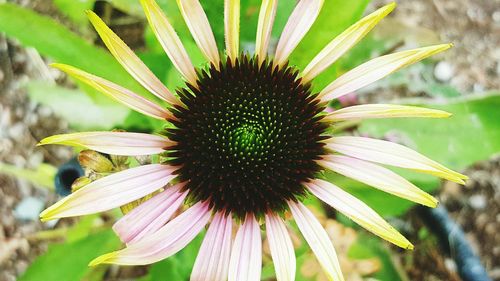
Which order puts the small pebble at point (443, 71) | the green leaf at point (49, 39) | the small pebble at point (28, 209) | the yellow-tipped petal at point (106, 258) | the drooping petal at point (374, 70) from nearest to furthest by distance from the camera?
the yellow-tipped petal at point (106, 258), the drooping petal at point (374, 70), the green leaf at point (49, 39), the small pebble at point (28, 209), the small pebble at point (443, 71)

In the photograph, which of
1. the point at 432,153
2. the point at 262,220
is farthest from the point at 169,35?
the point at 432,153

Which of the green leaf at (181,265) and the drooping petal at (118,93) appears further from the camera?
the green leaf at (181,265)

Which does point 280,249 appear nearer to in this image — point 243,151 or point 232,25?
point 243,151

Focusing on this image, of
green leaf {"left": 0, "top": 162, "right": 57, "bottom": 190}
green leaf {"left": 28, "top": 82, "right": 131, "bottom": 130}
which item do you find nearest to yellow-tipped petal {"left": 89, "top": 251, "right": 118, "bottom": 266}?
green leaf {"left": 28, "top": 82, "right": 131, "bottom": 130}

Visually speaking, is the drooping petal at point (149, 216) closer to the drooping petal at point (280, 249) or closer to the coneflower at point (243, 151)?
the coneflower at point (243, 151)

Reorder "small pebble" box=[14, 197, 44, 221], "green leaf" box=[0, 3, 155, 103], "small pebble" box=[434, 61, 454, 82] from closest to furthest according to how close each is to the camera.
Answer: "green leaf" box=[0, 3, 155, 103] < "small pebble" box=[14, 197, 44, 221] < "small pebble" box=[434, 61, 454, 82]

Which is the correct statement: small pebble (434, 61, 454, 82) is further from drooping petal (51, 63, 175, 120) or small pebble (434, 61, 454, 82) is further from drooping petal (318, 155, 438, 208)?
drooping petal (51, 63, 175, 120)

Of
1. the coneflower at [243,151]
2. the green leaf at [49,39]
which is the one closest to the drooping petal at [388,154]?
the coneflower at [243,151]

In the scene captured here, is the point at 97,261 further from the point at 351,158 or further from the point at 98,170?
the point at 351,158
